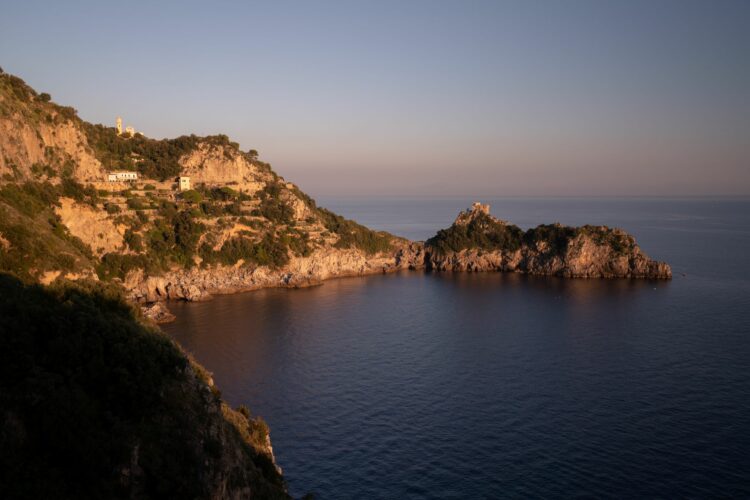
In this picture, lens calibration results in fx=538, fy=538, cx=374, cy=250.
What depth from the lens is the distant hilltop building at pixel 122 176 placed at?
9081cm

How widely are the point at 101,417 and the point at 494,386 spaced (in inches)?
1380

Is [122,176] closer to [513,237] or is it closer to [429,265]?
[429,265]

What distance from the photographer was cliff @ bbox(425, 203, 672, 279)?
98188 mm

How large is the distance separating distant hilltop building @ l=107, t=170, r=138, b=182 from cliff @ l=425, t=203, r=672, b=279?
58.1 meters

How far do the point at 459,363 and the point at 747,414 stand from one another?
2313 centimetres

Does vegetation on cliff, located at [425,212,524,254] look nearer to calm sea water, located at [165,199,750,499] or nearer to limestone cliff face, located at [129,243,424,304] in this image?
limestone cliff face, located at [129,243,424,304]

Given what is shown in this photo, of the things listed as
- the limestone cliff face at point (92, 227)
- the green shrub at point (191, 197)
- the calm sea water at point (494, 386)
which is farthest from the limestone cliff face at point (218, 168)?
the calm sea water at point (494, 386)

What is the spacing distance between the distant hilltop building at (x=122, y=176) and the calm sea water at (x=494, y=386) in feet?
100

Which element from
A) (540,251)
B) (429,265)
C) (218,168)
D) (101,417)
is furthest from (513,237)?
(101,417)

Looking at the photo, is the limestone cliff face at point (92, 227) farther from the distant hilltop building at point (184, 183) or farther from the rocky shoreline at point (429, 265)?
the distant hilltop building at point (184, 183)

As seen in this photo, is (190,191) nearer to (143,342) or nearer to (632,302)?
(632,302)

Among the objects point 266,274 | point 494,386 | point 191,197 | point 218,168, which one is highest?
point 218,168

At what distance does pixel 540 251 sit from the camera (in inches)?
4122

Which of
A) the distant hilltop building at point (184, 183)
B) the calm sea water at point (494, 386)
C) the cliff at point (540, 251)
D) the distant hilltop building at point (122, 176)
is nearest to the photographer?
the calm sea water at point (494, 386)
